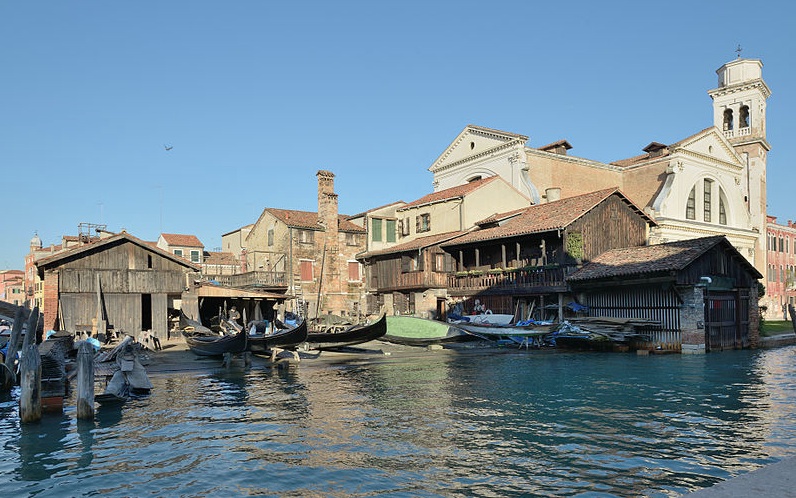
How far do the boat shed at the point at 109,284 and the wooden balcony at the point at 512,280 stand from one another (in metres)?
12.8

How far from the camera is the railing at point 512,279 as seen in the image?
85.1 feet

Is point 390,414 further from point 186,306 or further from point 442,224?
point 442,224

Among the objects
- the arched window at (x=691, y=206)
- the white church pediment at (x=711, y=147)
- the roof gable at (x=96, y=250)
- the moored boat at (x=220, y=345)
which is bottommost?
the moored boat at (x=220, y=345)

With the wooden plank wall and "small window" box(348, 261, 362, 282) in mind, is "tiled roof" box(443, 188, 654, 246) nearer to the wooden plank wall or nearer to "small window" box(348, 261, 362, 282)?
the wooden plank wall

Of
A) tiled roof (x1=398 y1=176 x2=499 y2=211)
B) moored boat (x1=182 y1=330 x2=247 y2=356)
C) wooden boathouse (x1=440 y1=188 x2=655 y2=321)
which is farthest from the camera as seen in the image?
tiled roof (x1=398 y1=176 x2=499 y2=211)

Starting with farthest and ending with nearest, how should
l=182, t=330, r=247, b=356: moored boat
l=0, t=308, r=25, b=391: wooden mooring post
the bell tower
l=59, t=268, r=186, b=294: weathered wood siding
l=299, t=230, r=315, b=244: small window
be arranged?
the bell tower < l=299, t=230, r=315, b=244: small window < l=59, t=268, r=186, b=294: weathered wood siding < l=182, t=330, r=247, b=356: moored boat < l=0, t=308, r=25, b=391: wooden mooring post

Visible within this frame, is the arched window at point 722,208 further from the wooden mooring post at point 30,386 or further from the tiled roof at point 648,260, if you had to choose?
the wooden mooring post at point 30,386

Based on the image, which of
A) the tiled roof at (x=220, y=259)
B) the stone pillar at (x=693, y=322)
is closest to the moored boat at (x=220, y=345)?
the stone pillar at (x=693, y=322)

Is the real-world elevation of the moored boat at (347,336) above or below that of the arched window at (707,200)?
below

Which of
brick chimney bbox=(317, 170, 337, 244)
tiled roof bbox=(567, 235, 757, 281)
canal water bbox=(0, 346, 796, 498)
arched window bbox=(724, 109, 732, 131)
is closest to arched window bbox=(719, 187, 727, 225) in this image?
arched window bbox=(724, 109, 732, 131)

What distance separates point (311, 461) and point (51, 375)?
25.9 feet

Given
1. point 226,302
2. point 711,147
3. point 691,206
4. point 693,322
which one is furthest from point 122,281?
point 711,147

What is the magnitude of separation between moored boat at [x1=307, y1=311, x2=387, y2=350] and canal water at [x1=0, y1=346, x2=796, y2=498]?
5423 mm

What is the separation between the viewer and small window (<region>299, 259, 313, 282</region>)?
38.8 metres
